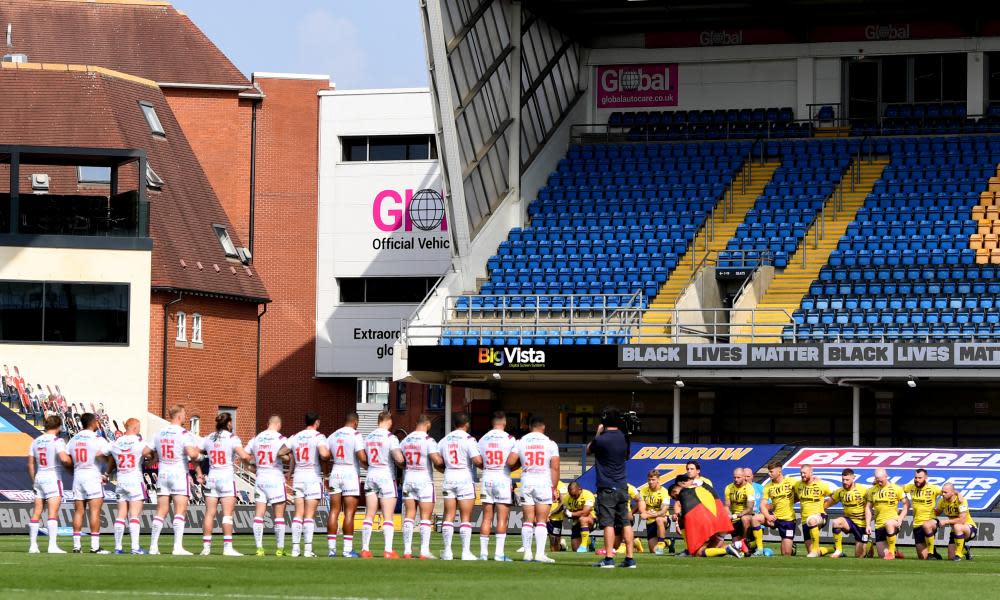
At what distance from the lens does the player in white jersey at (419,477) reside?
76.4 feet

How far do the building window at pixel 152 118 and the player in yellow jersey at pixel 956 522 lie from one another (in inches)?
1289

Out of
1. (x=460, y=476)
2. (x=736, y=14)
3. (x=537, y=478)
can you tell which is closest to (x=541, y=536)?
(x=537, y=478)

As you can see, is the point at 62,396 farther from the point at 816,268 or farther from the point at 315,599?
the point at 315,599

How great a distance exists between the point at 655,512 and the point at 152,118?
30209 millimetres

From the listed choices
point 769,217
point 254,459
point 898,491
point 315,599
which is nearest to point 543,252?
point 769,217

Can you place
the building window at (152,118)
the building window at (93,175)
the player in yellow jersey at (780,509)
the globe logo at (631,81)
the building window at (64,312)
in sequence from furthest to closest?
the building window at (152,118), the globe logo at (631,81), the building window at (93,175), the building window at (64,312), the player in yellow jersey at (780,509)

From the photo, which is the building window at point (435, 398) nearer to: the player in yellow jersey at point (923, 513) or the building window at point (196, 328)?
the building window at point (196, 328)

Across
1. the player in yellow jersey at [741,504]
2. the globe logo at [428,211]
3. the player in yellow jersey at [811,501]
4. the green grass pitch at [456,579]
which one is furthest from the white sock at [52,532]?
the globe logo at [428,211]

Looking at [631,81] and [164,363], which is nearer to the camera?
[164,363]

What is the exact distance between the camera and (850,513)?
27750mm

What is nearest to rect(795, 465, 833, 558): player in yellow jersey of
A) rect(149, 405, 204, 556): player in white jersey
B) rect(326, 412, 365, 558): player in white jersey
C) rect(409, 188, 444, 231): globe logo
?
rect(326, 412, 365, 558): player in white jersey

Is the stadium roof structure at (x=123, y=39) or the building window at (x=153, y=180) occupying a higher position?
the stadium roof structure at (x=123, y=39)

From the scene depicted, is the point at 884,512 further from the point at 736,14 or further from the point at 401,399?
the point at 401,399

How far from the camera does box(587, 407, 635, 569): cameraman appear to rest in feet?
69.2
